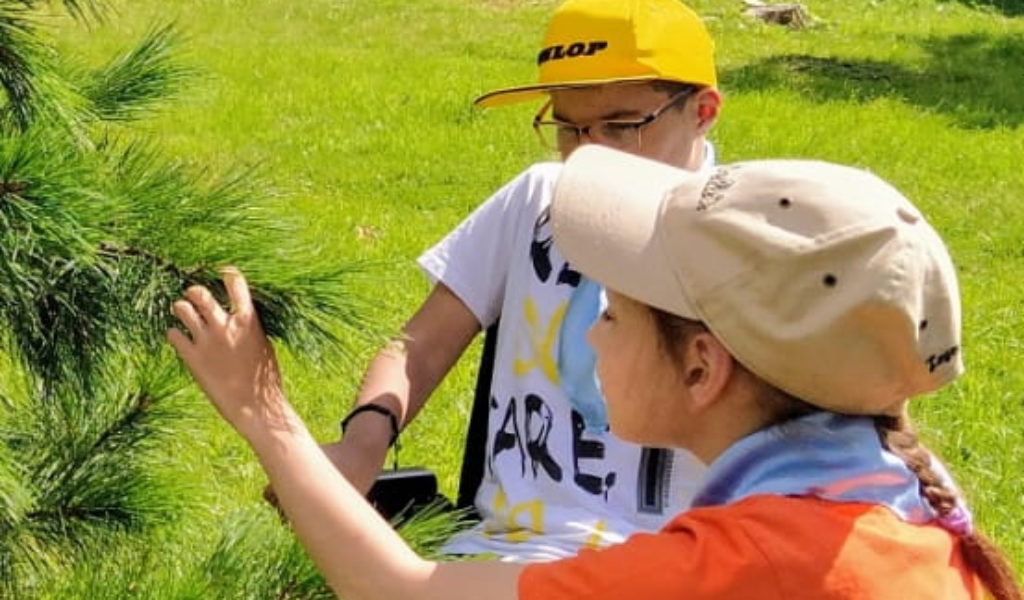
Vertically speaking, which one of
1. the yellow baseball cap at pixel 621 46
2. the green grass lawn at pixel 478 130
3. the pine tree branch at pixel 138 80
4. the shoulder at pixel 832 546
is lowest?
the green grass lawn at pixel 478 130

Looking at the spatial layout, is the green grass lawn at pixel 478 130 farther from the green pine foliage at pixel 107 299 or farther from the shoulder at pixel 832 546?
the shoulder at pixel 832 546

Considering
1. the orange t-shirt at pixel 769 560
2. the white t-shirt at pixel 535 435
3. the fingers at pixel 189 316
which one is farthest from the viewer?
the white t-shirt at pixel 535 435

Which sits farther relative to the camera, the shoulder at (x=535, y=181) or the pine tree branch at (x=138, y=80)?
the shoulder at (x=535, y=181)

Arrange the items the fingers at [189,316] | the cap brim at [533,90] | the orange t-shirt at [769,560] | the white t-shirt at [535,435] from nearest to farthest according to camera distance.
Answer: the orange t-shirt at [769,560]
the fingers at [189,316]
the white t-shirt at [535,435]
the cap brim at [533,90]

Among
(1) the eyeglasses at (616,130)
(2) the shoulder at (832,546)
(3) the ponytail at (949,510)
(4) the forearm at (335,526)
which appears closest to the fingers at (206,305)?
(4) the forearm at (335,526)

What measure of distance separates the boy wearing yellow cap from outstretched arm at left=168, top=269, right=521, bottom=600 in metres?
0.61

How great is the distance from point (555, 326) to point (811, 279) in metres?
0.90

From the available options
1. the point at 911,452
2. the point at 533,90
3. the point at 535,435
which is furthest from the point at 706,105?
the point at 911,452

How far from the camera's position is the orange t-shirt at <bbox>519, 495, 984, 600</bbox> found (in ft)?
4.15

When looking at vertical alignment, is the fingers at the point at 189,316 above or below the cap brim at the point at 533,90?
above

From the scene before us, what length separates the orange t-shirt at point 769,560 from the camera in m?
1.27

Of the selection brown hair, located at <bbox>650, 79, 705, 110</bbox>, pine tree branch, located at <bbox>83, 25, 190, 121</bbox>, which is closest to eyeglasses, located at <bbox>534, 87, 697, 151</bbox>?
brown hair, located at <bbox>650, 79, 705, 110</bbox>

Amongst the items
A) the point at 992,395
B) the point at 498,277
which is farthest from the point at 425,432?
the point at 498,277

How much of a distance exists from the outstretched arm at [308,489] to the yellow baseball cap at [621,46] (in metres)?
0.87
